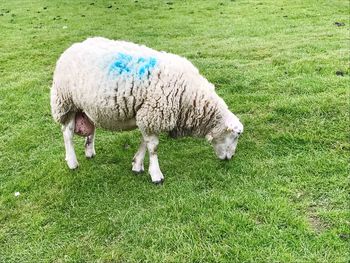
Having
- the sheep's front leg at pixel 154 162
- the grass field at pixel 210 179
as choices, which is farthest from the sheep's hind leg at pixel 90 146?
the sheep's front leg at pixel 154 162

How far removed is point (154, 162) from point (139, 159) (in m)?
0.33

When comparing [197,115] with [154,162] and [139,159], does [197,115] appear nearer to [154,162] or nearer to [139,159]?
[154,162]

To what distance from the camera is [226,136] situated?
6000mm

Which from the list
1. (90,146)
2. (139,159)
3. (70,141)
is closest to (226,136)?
(139,159)

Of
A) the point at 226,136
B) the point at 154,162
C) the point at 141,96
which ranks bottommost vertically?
the point at 154,162

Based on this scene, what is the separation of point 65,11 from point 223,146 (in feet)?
42.2

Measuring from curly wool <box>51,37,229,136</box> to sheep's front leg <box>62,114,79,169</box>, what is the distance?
0.93 feet

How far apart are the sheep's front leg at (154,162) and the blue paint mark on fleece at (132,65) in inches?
34.8

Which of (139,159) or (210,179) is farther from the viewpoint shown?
(139,159)

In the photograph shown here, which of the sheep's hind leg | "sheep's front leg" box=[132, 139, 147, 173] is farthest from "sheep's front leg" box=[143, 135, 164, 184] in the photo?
the sheep's hind leg

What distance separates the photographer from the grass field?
4.69 metres

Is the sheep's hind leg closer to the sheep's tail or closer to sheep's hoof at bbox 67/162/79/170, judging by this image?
sheep's hoof at bbox 67/162/79/170

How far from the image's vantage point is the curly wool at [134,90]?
5.40 m

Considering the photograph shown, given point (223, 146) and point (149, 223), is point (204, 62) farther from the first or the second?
point (149, 223)
